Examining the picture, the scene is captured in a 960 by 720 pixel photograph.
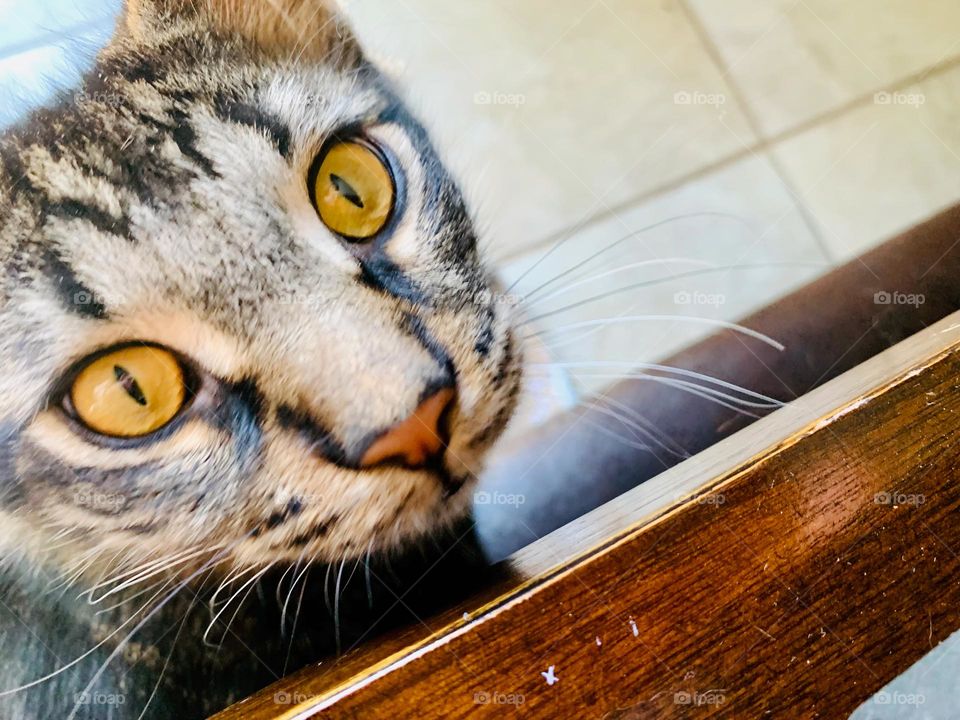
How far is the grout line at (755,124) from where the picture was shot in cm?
58

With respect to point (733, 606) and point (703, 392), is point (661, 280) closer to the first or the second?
point (703, 392)

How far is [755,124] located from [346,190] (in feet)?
1.32

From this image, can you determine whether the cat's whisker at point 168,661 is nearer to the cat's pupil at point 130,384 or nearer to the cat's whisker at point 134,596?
the cat's whisker at point 134,596

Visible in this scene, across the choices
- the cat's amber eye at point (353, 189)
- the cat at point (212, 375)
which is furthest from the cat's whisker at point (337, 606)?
the cat's amber eye at point (353, 189)

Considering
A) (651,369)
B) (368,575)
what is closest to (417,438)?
(368,575)

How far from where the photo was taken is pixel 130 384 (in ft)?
1.19

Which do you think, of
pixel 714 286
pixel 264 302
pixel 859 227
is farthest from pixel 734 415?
pixel 264 302

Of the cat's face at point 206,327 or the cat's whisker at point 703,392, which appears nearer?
the cat's face at point 206,327

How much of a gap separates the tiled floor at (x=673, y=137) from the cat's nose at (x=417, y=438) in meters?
0.16

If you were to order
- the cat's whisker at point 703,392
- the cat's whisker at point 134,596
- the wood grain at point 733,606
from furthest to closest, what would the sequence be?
1. the cat's whisker at point 703,392
2. the cat's whisker at point 134,596
3. the wood grain at point 733,606

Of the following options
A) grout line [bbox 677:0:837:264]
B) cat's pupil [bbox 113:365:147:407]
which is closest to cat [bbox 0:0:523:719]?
cat's pupil [bbox 113:365:147:407]

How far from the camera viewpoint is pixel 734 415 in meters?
0.50

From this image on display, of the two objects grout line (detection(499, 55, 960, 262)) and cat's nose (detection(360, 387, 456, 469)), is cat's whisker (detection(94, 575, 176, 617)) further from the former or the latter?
grout line (detection(499, 55, 960, 262))

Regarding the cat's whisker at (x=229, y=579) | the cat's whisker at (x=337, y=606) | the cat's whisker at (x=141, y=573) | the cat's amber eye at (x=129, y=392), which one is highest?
the cat's amber eye at (x=129, y=392)
